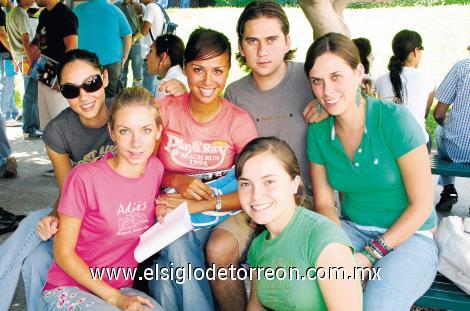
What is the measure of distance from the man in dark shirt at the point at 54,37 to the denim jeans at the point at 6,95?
368 cm

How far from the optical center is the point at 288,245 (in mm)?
2180

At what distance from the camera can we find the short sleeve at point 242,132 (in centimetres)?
287

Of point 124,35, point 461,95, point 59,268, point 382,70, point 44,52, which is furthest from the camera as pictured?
point 382,70

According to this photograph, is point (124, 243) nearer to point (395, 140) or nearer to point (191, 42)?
point (191, 42)

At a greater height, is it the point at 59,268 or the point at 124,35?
the point at 124,35

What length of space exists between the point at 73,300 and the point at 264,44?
1.69m

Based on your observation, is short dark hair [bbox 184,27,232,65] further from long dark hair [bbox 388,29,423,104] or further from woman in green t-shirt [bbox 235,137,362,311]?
long dark hair [bbox 388,29,423,104]

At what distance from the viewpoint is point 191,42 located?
2863mm

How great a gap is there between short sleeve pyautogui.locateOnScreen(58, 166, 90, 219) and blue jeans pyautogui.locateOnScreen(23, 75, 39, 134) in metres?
6.64

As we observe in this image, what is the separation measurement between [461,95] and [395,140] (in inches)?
103

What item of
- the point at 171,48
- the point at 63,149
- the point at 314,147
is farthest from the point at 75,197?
the point at 171,48

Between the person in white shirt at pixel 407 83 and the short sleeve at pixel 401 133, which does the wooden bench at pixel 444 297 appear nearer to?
the short sleeve at pixel 401 133

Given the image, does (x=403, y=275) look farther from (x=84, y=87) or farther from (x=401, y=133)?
(x=84, y=87)

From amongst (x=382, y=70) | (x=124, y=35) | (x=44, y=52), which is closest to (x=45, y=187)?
(x=44, y=52)
